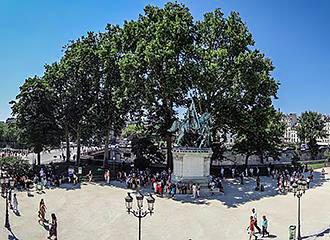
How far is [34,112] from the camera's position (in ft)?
138

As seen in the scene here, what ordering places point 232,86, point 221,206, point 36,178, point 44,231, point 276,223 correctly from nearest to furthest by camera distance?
point 44,231, point 276,223, point 221,206, point 36,178, point 232,86

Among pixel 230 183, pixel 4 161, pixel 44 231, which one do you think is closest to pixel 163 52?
pixel 230 183

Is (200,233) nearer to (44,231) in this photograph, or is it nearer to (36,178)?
(44,231)

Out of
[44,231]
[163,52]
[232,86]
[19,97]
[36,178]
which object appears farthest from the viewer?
[19,97]

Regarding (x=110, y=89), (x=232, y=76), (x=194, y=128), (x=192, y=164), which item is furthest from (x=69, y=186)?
(x=232, y=76)

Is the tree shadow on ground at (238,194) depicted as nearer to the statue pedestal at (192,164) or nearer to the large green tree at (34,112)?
the statue pedestal at (192,164)

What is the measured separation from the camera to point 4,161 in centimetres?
3170

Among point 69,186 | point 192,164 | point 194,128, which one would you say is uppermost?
point 194,128

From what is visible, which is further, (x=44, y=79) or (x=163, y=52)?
(x=44, y=79)

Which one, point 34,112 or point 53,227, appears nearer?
point 53,227

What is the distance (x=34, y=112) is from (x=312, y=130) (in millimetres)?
54585

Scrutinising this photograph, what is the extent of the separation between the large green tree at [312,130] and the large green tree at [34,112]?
51033 millimetres

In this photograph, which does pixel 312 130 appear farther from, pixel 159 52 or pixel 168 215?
pixel 168 215

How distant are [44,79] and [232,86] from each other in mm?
24505
